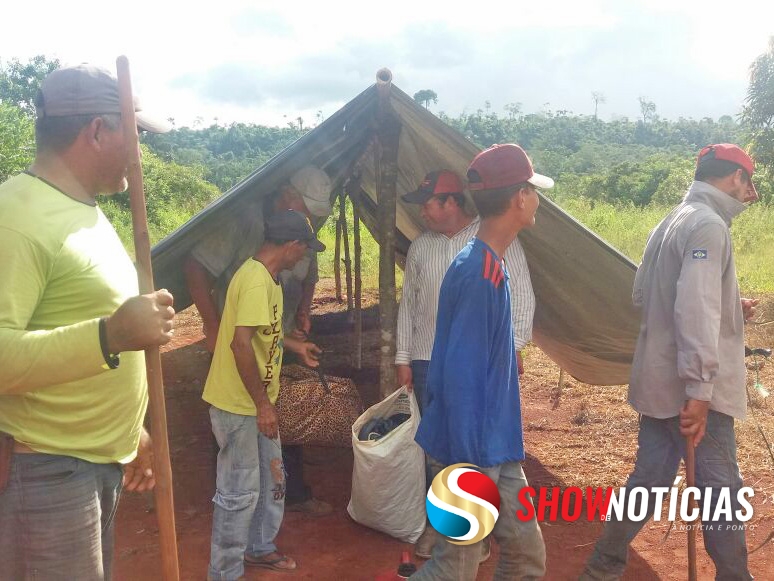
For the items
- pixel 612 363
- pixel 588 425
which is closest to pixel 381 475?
pixel 612 363

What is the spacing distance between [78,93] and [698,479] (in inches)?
101

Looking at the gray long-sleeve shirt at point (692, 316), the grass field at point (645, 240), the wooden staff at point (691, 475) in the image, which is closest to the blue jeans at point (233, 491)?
the gray long-sleeve shirt at point (692, 316)

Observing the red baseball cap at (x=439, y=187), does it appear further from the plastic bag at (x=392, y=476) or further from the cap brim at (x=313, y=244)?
the plastic bag at (x=392, y=476)

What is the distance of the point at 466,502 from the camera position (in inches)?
86.9

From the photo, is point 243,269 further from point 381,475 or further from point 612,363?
point 612,363

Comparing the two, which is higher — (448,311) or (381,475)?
(448,311)

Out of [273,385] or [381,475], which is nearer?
[273,385]

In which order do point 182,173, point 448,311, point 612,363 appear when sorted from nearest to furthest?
point 448,311, point 612,363, point 182,173

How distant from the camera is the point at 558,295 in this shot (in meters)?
3.98

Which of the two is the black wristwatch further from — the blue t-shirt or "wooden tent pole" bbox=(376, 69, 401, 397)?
"wooden tent pole" bbox=(376, 69, 401, 397)

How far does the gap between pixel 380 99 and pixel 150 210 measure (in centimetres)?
1905

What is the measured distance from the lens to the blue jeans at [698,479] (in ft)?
8.36

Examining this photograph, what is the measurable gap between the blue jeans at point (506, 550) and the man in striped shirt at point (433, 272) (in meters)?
1.18

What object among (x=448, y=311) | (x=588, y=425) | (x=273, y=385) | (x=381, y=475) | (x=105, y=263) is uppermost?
(x=105, y=263)
